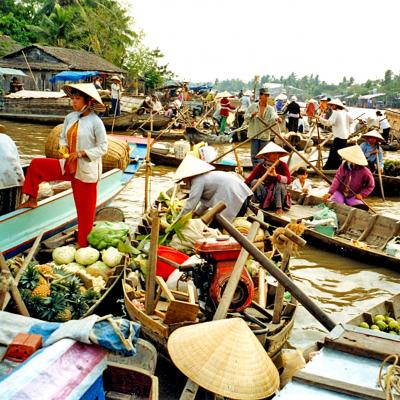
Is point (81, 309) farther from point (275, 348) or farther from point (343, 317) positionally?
point (343, 317)

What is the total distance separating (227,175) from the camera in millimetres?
5660

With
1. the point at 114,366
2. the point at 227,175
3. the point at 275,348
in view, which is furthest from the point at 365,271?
the point at 114,366

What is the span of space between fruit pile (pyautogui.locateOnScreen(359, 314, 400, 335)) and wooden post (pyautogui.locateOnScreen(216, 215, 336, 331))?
2.69ft

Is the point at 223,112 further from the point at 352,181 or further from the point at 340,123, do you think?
the point at 352,181

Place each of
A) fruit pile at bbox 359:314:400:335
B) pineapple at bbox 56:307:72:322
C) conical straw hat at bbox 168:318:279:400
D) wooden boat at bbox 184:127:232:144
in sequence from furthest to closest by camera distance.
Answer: wooden boat at bbox 184:127:232:144 < fruit pile at bbox 359:314:400:335 < pineapple at bbox 56:307:72:322 < conical straw hat at bbox 168:318:279:400

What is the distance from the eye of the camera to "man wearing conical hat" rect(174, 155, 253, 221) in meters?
5.40

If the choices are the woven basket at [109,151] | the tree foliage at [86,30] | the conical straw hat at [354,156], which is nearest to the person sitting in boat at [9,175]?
the woven basket at [109,151]

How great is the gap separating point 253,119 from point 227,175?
503cm

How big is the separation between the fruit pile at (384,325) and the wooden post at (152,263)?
181 centimetres

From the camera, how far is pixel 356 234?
7.52 m

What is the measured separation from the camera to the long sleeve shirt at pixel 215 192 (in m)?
5.42

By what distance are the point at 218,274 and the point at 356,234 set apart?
4330mm

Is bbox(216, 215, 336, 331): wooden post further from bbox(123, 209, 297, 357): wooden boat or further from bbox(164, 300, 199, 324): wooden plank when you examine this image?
bbox(164, 300, 199, 324): wooden plank

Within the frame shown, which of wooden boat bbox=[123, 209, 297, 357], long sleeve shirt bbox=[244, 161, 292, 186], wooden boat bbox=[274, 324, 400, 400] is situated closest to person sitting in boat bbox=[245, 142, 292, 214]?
long sleeve shirt bbox=[244, 161, 292, 186]
